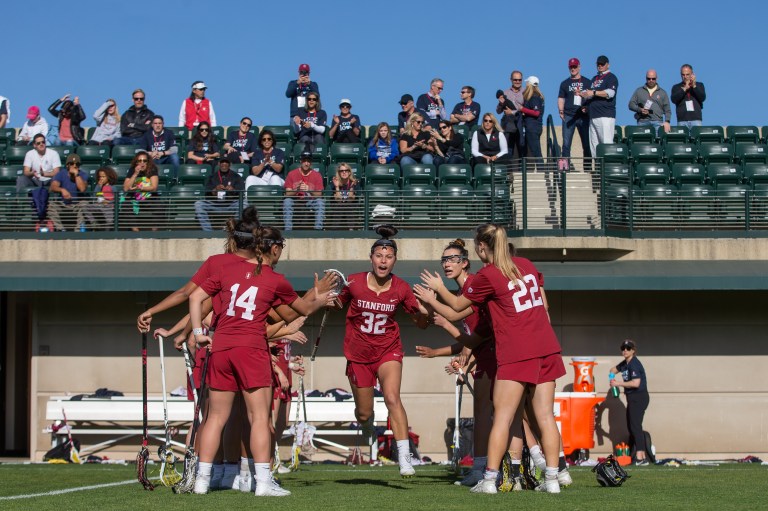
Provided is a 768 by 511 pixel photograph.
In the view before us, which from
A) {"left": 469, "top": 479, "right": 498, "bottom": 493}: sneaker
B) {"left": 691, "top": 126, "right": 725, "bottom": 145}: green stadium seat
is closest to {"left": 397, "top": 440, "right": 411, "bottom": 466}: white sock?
{"left": 469, "top": 479, "right": 498, "bottom": 493}: sneaker

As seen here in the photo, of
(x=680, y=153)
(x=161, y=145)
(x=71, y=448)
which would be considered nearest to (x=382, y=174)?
(x=161, y=145)

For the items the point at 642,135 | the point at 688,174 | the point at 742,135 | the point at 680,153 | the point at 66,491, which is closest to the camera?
the point at 66,491

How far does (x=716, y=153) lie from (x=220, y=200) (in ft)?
30.9

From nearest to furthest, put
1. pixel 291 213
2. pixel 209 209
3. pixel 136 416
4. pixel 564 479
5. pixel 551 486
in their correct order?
pixel 551 486 → pixel 564 479 → pixel 136 416 → pixel 291 213 → pixel 209 209

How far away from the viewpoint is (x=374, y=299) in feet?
34.0

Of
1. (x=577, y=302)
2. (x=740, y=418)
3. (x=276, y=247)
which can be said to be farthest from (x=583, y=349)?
(x=276, y=247)

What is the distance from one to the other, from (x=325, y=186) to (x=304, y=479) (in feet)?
30.4

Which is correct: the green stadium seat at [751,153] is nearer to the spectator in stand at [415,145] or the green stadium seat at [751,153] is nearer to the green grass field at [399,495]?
the spectator in stand at [415,145]

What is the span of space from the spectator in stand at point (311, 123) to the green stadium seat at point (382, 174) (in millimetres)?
2097

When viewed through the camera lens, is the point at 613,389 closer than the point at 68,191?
Yes

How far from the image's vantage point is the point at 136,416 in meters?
17.8

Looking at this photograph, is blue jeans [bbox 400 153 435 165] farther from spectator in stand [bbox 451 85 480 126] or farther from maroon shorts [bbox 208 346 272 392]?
maroon shorts [bbox 208 346 272 392]

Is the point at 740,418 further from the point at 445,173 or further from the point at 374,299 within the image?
the point at 374,299

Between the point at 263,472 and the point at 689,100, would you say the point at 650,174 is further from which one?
the point at 263,472
